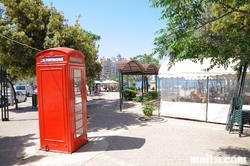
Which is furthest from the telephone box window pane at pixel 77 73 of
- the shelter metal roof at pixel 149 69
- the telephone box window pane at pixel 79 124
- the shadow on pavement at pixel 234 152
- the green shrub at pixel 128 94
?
the green shrub at pixel 128 94

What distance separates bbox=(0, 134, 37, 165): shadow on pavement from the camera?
4.91 m

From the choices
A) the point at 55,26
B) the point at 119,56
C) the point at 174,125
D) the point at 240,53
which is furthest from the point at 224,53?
the point at 119,56

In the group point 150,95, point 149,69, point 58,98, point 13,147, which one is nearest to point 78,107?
point 58,98

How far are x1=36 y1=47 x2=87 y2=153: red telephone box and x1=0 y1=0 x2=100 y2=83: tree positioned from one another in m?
3.07

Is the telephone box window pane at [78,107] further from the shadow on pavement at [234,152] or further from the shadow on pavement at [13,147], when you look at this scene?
the shadow on pavement at [234,152]

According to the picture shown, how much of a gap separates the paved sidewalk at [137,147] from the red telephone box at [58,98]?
15.9 inches

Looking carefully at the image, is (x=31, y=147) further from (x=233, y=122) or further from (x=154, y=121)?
(x=233, y=122)

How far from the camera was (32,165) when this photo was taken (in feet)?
14.7

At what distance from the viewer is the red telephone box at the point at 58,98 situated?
498cm

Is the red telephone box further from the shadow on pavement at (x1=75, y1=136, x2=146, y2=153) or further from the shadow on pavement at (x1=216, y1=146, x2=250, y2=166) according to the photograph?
the shadow on pavement at (x1=216, y1=146, x2=250, y2=166)

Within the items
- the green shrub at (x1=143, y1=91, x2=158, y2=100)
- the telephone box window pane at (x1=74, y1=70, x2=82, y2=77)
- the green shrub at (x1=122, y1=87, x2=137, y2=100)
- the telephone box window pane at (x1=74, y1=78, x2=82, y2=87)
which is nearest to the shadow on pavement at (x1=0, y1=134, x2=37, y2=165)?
the telephone box window pane at (x1=74, y1=78, x2=82, y2=87)

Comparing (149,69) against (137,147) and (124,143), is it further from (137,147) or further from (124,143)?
(137,147)

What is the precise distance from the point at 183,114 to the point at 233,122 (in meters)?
2.85

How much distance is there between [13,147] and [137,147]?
404cm
